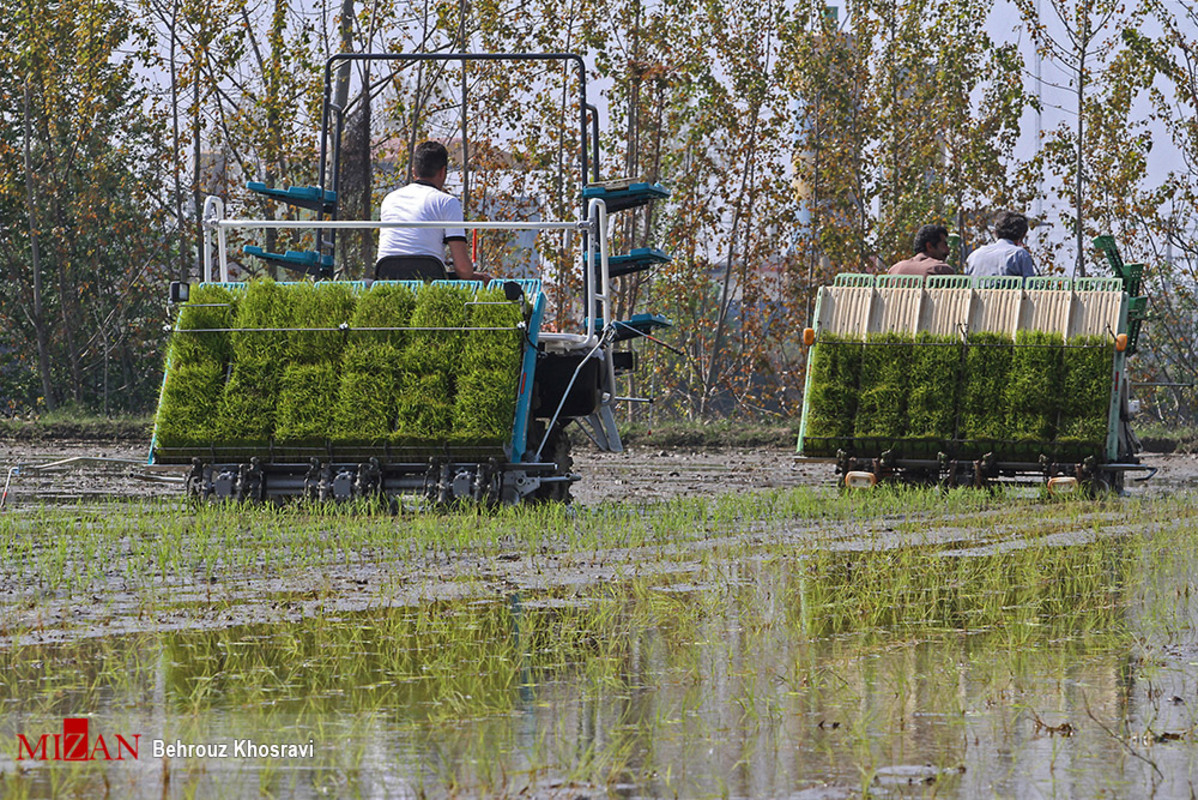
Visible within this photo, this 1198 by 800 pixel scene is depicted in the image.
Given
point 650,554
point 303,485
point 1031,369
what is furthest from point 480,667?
point 1031,369

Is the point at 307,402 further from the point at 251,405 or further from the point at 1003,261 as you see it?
the point at 1003,261

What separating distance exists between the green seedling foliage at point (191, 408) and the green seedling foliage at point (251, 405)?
0.32 ft

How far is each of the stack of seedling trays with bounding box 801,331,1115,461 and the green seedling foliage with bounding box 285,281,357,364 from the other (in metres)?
4.23

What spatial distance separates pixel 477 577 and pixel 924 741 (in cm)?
385

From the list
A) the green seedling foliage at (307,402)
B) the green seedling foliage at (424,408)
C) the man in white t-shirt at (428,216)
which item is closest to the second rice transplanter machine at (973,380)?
the man in white t-shirt at (428,216)

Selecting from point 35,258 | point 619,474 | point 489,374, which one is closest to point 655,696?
point 489,374

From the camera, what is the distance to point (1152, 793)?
4.17 meters

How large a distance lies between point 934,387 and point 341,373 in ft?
16.0

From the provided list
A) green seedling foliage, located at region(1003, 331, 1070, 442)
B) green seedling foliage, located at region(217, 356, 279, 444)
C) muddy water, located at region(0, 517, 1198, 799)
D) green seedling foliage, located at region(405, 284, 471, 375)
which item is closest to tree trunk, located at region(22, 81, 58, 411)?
green seedling foliage, located at region(217, 356, 279, 444)

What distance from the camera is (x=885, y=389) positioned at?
1405cm

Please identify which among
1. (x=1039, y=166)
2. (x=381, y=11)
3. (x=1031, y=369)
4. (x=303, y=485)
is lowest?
(x=303, y=485)

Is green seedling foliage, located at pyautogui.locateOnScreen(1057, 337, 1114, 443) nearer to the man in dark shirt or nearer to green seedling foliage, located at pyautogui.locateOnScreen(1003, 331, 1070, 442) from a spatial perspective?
green seedling foliage, located at pyautogui.locateOnScreen(1003, 331, 1070, 442)

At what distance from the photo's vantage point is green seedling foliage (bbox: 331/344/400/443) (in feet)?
38.3

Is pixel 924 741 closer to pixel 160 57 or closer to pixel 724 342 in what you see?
pixel 160 57
